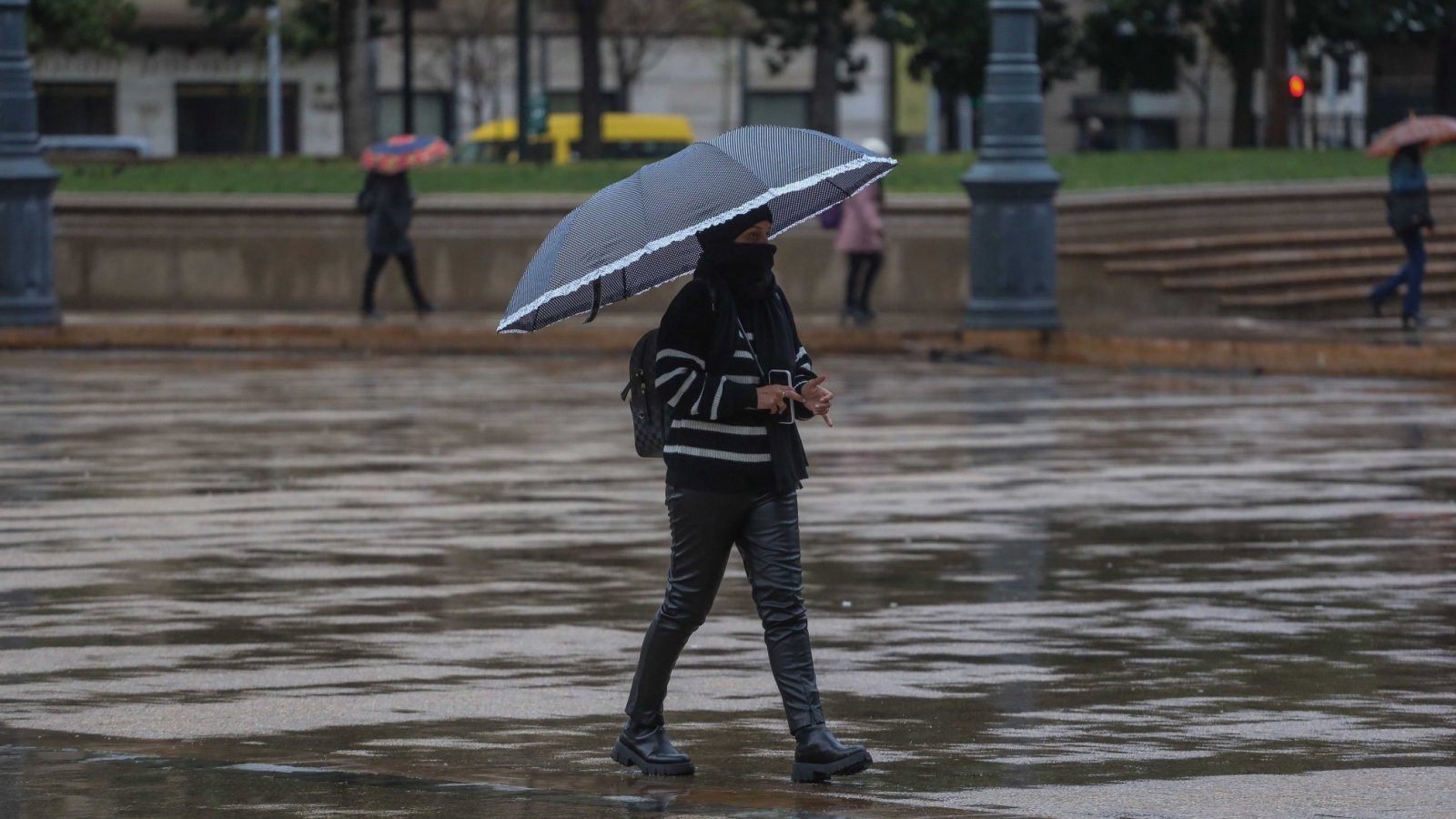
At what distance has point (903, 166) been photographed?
40.4m

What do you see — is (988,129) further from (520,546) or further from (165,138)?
(165,138)

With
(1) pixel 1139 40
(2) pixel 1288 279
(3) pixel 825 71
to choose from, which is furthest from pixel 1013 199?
(1) pixel 1139 40

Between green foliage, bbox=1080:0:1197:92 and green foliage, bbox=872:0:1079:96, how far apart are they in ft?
1.86

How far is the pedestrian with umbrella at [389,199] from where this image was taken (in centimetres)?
2888

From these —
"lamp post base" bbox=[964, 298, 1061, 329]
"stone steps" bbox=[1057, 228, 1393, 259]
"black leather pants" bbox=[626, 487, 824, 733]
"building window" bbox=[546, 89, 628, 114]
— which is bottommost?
"lamp post base" bbox=[964, 298, 1061, 329]

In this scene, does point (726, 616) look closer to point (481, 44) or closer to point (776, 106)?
point (481, 44)

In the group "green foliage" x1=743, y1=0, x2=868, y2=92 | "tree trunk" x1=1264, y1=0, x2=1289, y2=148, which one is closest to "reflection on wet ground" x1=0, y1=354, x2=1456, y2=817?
"tree trunk" x1=1264, y1=0, x2=1289, y2=148

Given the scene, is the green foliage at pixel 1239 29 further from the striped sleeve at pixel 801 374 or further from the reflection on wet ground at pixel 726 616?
the striped sleeve at pixel 801 374

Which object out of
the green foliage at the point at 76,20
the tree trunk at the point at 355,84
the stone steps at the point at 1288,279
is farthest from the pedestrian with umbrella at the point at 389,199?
the green foliage at the point at 76,20

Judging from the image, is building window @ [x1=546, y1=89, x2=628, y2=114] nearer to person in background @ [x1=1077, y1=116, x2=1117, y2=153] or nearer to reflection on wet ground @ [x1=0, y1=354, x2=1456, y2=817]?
person in background @ [x1=1077, y1=116, x2=1117, y2=153]

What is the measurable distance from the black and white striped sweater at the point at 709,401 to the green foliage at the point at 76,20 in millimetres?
37561

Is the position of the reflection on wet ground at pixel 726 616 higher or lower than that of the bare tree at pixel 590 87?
lower

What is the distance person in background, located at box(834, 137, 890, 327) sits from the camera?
28281 millimetres

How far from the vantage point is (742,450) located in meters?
7.75
